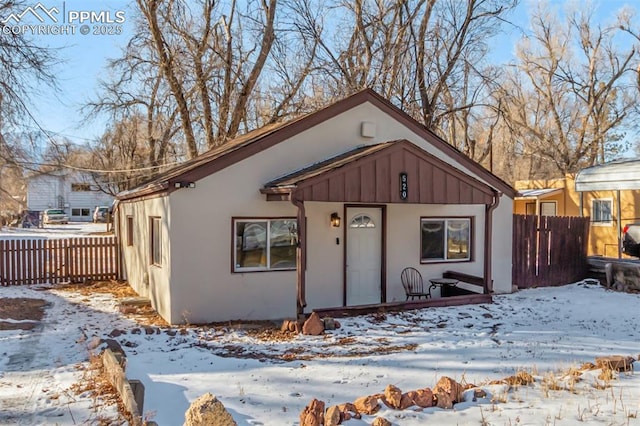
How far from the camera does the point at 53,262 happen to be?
13.5 metres

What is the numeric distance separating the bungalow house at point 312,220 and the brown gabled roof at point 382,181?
0.07 feet

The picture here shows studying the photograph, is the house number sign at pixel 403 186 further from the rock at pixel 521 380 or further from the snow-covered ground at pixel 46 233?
the snow-covered ground at pixel 46 233

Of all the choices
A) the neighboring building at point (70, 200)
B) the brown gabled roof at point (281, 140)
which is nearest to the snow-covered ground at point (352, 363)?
the brown gabled roof at point (281, 140)

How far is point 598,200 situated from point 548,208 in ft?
9.14

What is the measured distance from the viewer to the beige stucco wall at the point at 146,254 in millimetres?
8859

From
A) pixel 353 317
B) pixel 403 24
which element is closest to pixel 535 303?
pixel 353 317

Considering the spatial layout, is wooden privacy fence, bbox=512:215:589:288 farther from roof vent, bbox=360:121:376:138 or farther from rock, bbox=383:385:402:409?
rock, bbox=383:385:402:409

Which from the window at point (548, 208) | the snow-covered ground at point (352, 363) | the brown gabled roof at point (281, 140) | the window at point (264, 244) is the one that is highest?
the brown gabled roof at point (281, 140)

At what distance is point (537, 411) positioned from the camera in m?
4.18

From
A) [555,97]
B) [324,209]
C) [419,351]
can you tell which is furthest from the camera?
[555,97]

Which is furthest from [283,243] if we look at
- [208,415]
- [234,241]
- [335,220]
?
[208,415]

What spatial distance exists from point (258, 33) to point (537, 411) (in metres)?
19.9

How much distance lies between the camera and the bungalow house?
869 centimetres

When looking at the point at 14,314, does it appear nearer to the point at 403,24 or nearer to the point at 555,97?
the point at 403,24
